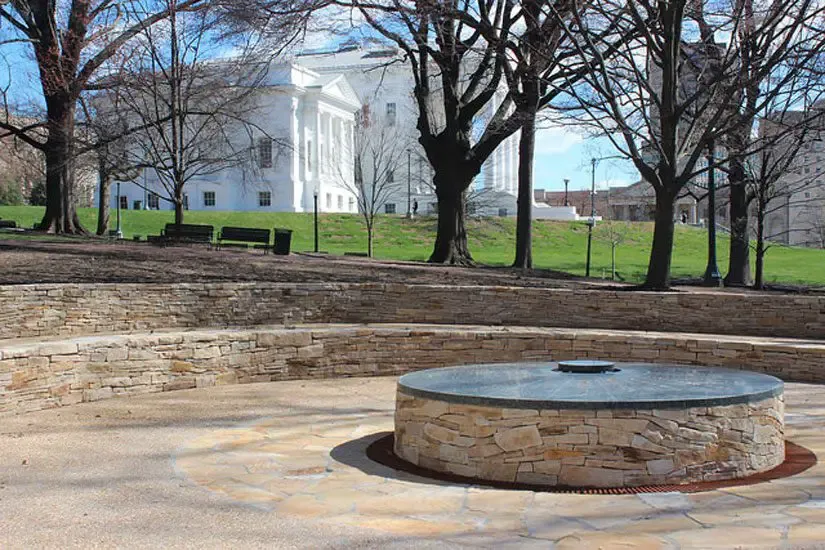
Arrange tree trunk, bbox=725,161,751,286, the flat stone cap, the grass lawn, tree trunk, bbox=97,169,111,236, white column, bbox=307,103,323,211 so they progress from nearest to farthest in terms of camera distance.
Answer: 1. the flat stone cap
2. tree trunk, bbox=725,161,751,286
3. tree trunk, bbox=97,169,111,236
4. the grass lawn
5. white column, bbox=307,103,323,211

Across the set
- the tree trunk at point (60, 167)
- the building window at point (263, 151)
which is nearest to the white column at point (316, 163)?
the building window at point (263, 151)

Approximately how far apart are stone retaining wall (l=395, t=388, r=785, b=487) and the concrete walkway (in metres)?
0.33

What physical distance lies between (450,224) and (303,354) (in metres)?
10.6

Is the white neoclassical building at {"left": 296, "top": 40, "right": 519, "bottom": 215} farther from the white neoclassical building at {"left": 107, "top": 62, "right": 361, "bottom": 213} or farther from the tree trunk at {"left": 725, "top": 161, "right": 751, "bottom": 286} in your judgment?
the tree trunk at {"left": 725, "top": 161, "right": 751, "bottom": 286}

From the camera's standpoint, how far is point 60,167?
2462 centimetres

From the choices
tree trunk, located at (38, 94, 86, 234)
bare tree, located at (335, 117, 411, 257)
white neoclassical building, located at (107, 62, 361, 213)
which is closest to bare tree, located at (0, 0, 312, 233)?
tree trunk, located at (38, 94, 86, 234)

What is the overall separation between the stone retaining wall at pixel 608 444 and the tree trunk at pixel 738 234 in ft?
56.8

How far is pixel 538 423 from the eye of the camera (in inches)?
260

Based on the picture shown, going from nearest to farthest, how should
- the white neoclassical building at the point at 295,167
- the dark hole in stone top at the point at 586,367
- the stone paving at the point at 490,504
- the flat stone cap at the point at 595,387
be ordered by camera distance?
the stone paving at the point at 490,504
the flat stone cap at the point at 595,387
the dark hole in stone top at the point at 586,367
the white neoclassical building at the point at 295,167

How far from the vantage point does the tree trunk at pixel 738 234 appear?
23125 millimetres

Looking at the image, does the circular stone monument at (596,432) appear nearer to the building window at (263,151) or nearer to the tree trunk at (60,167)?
the tree trunk at (60,167)

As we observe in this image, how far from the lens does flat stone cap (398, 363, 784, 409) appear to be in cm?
662

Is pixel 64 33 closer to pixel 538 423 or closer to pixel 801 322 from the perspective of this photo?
pixel 801 322

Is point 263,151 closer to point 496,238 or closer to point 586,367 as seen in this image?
point 496,238
